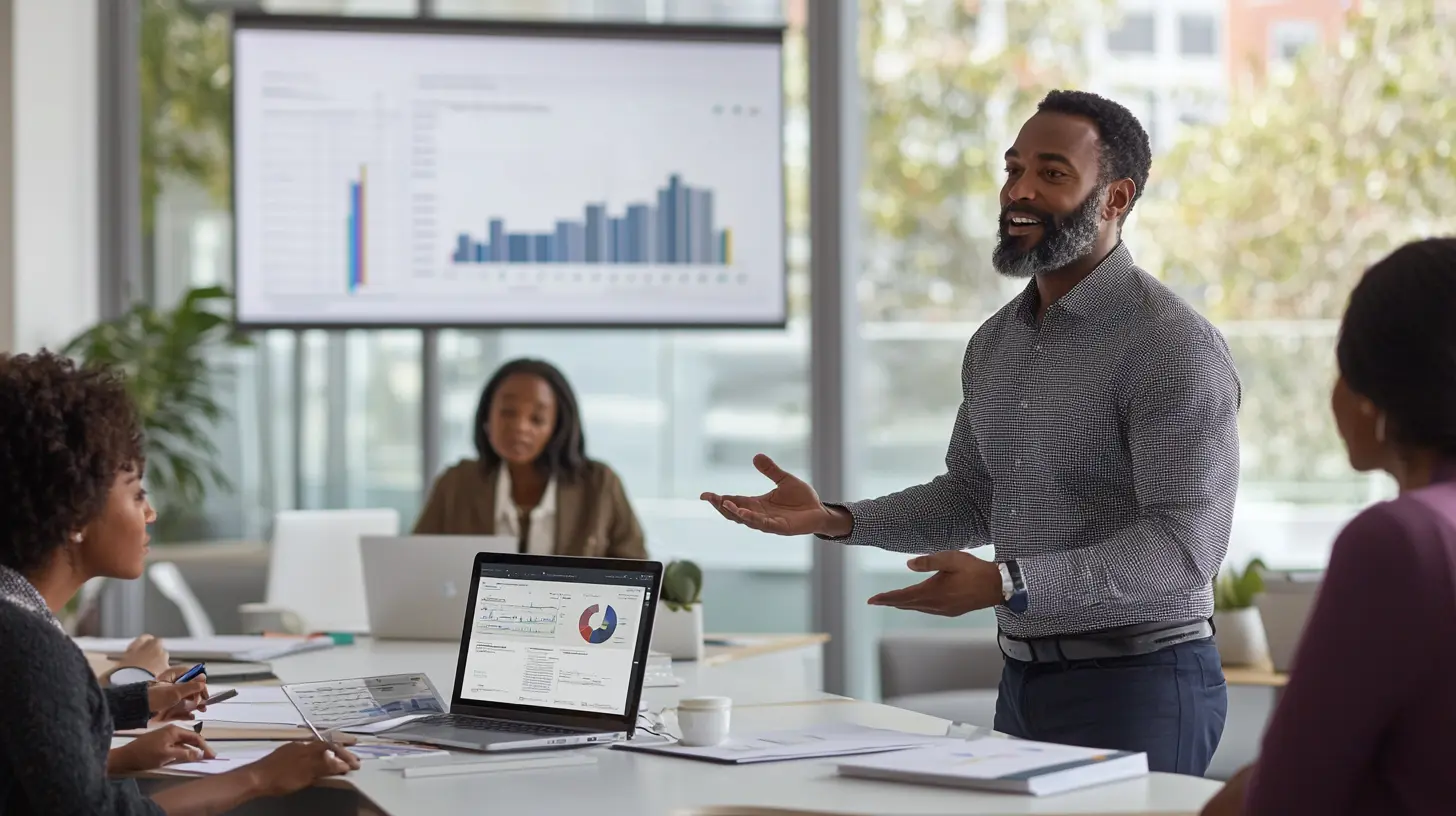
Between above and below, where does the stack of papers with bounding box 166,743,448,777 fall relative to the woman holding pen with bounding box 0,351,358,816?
below

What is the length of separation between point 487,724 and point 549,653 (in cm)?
14

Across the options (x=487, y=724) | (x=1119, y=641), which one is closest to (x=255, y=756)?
(x=487, y=724)

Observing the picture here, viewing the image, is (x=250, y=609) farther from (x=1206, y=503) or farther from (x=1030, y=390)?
(x=1206, y=503)

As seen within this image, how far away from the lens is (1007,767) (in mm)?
1979

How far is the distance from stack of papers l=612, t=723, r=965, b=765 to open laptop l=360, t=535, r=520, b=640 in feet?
4.55

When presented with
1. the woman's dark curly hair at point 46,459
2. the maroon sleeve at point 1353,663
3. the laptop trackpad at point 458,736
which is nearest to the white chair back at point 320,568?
the laptop trackpad at point 458,736

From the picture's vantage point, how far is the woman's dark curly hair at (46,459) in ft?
6.48

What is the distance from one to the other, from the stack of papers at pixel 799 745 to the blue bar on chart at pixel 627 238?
310 cm

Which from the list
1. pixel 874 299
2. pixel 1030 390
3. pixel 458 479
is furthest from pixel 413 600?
pixel 874 299

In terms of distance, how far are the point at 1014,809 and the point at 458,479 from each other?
286cm

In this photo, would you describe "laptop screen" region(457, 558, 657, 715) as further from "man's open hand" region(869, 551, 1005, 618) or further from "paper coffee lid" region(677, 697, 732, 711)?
"man's open hand" region(869, 551, 1005, 618)

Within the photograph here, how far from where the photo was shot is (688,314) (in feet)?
17.6

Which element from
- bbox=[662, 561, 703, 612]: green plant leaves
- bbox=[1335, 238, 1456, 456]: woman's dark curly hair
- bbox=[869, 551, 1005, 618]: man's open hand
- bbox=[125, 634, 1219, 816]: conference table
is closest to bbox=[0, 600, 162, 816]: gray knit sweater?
bbox=[125, 634, 1219, 816]: conference table

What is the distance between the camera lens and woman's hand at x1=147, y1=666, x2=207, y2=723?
2.48 m
